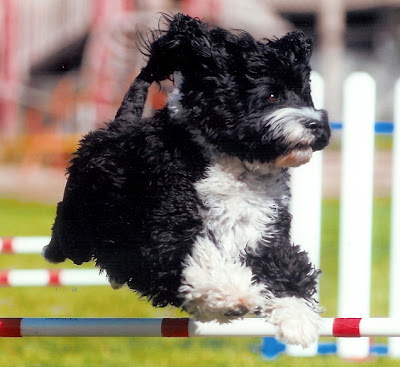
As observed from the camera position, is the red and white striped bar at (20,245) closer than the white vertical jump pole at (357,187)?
Yes

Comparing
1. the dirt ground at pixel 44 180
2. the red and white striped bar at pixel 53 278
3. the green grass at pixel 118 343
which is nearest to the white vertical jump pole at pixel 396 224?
the green grass at pixel 118 343

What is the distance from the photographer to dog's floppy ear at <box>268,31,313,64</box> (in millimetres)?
2543

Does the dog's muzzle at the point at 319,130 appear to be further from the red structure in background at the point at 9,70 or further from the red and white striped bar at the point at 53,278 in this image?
the red structure in background at the point at 9,70

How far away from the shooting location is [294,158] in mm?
2488

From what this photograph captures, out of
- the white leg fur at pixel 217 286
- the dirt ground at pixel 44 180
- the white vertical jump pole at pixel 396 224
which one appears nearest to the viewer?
the white leg fur at pixel 217 286

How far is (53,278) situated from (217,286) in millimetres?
1910

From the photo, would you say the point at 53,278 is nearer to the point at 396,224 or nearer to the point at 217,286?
the point at 396,224

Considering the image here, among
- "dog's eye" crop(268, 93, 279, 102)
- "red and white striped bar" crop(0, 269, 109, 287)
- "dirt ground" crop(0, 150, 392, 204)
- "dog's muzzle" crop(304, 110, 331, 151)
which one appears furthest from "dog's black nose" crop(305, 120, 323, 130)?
"dirt ground" crop(0, 150, 392, 204)

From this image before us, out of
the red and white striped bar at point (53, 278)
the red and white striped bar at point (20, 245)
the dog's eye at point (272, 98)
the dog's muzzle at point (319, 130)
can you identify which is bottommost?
the red and white striped bar at point (53, 278)

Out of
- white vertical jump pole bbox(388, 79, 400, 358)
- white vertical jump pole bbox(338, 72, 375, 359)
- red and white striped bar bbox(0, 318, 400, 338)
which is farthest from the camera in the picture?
white vertical jump pole bbox(388, 79, 400, 358)

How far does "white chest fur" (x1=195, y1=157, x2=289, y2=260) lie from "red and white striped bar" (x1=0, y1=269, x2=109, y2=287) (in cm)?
154

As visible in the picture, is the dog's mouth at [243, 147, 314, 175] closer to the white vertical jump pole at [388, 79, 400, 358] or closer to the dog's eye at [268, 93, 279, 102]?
the dog's eye at [268, 93, 279, 102]

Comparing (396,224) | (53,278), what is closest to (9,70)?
(396,224)

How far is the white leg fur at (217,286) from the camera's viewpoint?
7.86 ft
